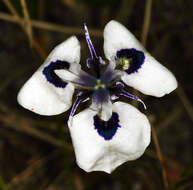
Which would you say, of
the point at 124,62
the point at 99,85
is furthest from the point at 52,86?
the point at 124,62

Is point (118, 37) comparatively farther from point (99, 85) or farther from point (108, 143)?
point (108, 143)

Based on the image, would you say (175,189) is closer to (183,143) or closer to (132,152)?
(132,152)

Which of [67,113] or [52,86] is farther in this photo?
[67,113]

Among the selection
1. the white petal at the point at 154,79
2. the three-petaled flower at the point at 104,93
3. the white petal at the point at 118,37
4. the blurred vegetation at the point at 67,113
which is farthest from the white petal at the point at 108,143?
the blurred vegetation at the point at 67,113

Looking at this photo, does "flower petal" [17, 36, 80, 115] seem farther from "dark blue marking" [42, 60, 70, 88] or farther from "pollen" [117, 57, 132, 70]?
"pollen" [117, 57, 132, 70]

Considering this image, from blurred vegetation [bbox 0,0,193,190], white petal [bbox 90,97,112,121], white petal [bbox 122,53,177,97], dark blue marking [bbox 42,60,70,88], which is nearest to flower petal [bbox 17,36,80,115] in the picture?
dark blue marking [bbox 42,60,70,88]

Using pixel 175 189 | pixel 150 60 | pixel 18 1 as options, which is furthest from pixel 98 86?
pixel 18 1

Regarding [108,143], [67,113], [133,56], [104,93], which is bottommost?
[67,113]

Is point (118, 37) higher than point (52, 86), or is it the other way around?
point (118, 37)
